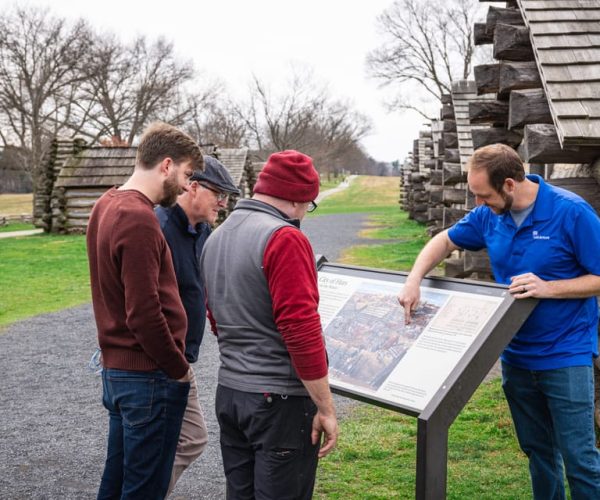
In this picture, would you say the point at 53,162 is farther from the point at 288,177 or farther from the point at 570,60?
the point at 288,177

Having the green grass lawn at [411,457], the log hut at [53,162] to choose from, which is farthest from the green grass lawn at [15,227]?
the green grass lawn at [411,457]

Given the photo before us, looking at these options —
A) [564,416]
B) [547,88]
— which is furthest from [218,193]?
[547,88]

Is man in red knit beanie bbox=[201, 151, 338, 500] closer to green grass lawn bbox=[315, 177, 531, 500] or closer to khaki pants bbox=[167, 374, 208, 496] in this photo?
khaki pants bbox=[167, 374, 208, 496]

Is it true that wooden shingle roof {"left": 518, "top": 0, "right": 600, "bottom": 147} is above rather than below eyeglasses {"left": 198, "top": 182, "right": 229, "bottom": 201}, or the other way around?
above

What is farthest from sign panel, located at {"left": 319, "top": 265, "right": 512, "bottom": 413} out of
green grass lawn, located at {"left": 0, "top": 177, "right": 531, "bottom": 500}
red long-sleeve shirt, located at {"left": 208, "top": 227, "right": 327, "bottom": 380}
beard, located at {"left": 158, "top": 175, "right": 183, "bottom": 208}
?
green grass lawn, located at {"left": 0, "top": 177, "right": 531, "bottom": 500}

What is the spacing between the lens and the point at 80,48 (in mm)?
39156

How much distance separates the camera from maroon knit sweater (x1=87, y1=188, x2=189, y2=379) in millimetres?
2773

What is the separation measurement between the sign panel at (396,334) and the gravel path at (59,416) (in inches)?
70.5

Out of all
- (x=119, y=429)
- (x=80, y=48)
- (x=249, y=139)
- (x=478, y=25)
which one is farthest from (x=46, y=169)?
(x=249, y=139)

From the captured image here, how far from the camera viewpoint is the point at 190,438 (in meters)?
3.79

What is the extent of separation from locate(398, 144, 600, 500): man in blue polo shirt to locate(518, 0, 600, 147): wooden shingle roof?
1.24 metres

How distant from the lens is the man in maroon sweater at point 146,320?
2.81 m

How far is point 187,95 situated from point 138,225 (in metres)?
51.4

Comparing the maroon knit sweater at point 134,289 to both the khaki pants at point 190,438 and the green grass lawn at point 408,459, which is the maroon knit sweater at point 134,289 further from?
the green grass lawn at point 408,459
